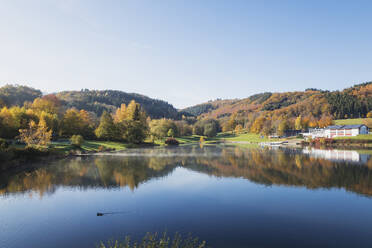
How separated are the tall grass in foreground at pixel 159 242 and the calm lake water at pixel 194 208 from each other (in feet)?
2.27

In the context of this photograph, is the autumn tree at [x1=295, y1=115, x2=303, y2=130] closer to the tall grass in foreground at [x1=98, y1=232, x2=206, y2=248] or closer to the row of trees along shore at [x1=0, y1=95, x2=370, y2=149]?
the row of trees along shore at [x1=0, y1=95, x2=370, y2=149]

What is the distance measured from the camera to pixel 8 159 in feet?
104

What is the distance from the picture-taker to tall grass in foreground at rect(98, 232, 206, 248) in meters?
10.6

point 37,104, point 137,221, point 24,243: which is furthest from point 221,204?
point 37,104

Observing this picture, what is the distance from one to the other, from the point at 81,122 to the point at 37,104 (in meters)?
18.7

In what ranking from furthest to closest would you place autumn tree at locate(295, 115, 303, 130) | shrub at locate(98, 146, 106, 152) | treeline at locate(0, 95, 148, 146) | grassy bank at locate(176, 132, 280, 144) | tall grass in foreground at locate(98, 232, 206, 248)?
1. autumn tree at locate(295, 115, 303, 130)
2. grassy bank at locate(176, 132, 280, 144)
3. shrub at locate(98, 146, 106, 152)
4. treeline at locate(0, 95, 148, 146)
5. tall grass in foreground at locate(98, 232, 206, 248)

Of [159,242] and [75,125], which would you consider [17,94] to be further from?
[159,242]

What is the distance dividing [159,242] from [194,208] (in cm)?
582

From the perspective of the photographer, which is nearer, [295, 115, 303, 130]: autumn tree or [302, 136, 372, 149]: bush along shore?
[302, 136, 372, 149]: bush along shore

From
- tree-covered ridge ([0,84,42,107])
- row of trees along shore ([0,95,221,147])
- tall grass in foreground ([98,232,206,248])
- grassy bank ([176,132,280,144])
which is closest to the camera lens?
tall grass in foreground ([98,232,206,248])

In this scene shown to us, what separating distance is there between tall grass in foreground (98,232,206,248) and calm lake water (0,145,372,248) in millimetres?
691

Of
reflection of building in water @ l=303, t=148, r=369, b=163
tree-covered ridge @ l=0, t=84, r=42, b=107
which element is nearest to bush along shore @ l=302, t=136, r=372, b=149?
reflection of building in water @ l=303, t=148, r=369, b=163

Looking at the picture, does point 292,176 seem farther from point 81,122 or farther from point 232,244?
point 81,122

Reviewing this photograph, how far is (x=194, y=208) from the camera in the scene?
16.7m
